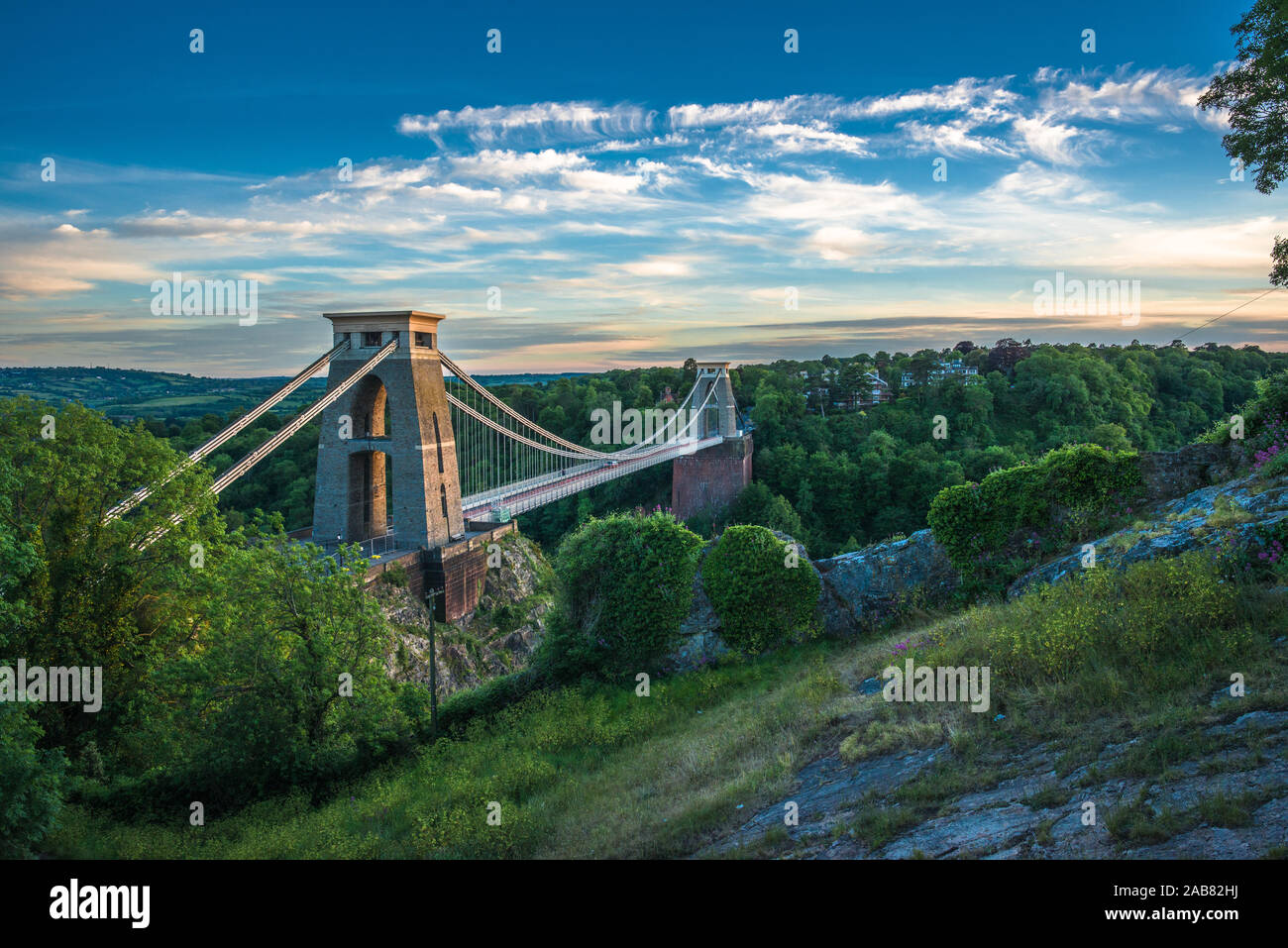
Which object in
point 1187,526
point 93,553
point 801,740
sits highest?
point 1187,526

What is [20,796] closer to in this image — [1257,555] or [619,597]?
[619,597]

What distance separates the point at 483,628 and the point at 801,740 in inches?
764

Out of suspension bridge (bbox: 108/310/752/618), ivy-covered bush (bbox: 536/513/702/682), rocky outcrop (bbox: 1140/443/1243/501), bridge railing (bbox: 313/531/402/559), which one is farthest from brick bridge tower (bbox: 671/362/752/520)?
rocky outcrop (bbox: 1140/443/1243/501)

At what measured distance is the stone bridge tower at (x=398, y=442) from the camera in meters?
22.6

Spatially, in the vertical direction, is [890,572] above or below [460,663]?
above

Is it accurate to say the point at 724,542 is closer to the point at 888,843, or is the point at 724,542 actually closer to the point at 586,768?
the point at 586,768

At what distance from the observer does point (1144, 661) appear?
555cm

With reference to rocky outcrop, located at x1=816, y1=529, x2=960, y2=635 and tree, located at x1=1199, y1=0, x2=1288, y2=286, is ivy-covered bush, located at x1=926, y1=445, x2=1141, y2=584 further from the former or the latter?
tree, located at x1=1199, y1=0, x2=1288, y2=286

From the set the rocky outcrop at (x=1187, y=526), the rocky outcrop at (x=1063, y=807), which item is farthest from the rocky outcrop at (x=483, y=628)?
the rocky outcrop at (x=1063, y=807)

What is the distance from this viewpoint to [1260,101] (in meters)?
11.8

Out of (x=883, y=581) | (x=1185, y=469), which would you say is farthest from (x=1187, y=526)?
(x=883, y=581)

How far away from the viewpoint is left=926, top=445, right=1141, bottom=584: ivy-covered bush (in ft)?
34.8
